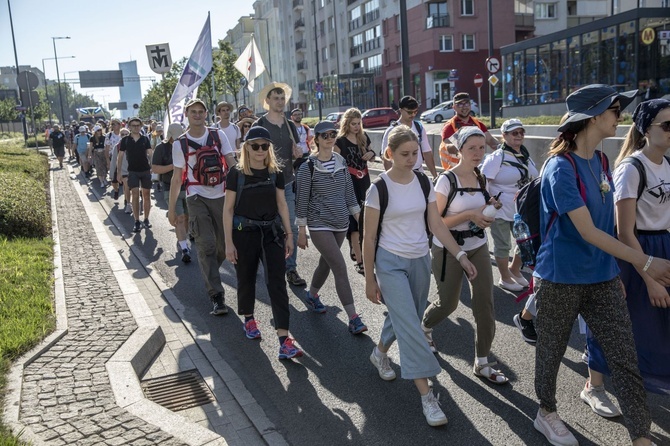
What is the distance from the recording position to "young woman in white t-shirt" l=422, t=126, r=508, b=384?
14.9 feet

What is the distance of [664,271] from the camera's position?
10.9 ft

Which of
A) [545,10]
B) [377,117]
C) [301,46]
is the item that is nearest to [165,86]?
[377,117]

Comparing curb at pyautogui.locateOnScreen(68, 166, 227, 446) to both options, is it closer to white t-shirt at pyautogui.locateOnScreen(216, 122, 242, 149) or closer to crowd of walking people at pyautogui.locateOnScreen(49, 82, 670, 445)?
crowd of walking people at pyautogui.locateOnScreen(49, 82, 670, 445)

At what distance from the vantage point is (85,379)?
4.71m

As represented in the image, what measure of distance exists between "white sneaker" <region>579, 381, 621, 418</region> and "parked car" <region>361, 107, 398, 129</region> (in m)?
38.1

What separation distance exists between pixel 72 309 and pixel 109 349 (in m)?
1.43

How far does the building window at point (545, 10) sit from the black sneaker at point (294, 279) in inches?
2123

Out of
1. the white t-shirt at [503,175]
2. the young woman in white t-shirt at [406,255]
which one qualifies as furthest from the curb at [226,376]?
the white t-shirt at [503,175]

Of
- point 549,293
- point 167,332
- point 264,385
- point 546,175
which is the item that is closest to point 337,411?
point 264,385

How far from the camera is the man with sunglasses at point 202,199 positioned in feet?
21.8

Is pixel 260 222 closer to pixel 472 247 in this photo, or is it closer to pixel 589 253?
pixel 472 247

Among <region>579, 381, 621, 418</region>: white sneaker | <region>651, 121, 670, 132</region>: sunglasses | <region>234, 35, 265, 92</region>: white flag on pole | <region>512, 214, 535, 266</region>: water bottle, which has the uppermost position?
<region>234, 35, 265, 92</region>: white flag on pole

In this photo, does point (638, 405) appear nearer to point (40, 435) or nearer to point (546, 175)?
point (546, 175)

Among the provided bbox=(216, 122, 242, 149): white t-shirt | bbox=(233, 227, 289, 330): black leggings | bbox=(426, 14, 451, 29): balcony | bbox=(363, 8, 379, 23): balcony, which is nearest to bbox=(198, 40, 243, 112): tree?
bbox=(363, 8, 379, 23): balcony
